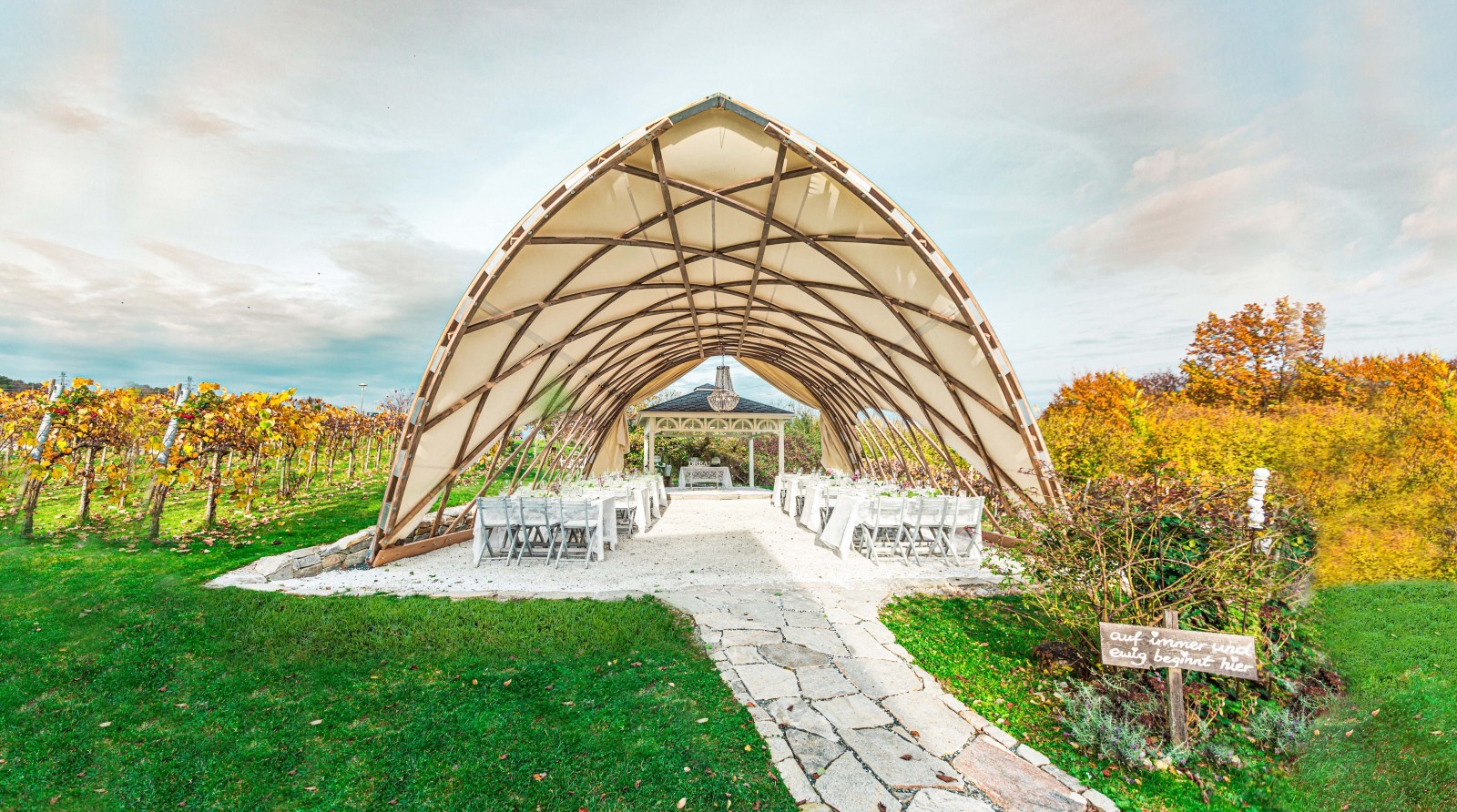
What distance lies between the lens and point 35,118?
660 centimetres

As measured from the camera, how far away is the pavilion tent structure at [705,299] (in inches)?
238

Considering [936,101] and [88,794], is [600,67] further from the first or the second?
[88,794]

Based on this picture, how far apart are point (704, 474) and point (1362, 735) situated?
61.2 ft

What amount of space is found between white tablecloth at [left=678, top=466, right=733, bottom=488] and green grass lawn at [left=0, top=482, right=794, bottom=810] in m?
14.5

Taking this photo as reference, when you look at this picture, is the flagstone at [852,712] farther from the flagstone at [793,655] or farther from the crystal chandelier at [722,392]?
the crystal chandelier at [722,392]

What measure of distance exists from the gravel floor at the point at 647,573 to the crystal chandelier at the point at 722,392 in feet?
13.3

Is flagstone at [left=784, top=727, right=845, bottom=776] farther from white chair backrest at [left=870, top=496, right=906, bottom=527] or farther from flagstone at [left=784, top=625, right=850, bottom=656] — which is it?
white chair backrest at [left=870, top=496, right=906, bottom=527]

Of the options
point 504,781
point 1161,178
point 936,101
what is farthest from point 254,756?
point 1161,178

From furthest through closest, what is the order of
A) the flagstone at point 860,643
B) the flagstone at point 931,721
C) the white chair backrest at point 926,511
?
the white chair backrest at point 926,511
the flagstone at point 860,643
the flagstone at point 931,721

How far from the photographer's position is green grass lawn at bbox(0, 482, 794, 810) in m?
2.87

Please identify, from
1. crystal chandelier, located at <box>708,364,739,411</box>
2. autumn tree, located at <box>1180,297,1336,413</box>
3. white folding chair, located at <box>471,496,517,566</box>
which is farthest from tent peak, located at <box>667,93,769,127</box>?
autumn tree, located at <box>1180,297,1336,413</box>

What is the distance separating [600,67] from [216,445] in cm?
802

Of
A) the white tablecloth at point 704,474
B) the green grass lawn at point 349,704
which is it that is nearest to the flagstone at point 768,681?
the green grass lawn at point 349,704

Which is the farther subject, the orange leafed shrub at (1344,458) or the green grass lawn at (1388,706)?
the orange leafed shrub at (1344,458)
